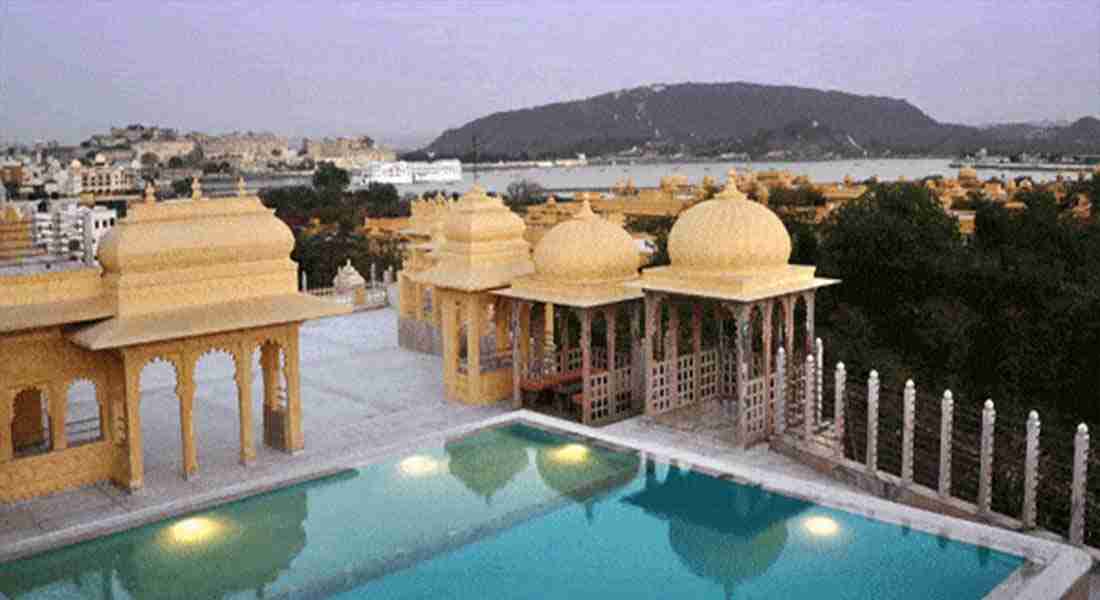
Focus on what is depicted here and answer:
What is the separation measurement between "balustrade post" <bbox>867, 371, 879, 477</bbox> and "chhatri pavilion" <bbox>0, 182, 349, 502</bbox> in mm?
6319

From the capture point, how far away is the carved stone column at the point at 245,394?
11875 millimetres

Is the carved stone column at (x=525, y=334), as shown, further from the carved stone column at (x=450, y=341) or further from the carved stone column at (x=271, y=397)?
the carved stone column at (x=271, y=397)

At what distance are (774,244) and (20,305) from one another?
9042mm

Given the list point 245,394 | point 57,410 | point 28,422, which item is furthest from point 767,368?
point 28,422

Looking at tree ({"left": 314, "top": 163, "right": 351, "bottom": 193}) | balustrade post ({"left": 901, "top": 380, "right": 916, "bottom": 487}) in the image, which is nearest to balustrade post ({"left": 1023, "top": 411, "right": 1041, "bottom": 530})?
balustrade post ({"left": 901, "top": 380, "right": 916, "bottom": 487})

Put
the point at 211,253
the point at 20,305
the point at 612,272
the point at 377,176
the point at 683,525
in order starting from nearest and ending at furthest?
the point at 683,525 → the point at 20,305 → the point at 211,253 → the point at 612,272 → the point at 377,176

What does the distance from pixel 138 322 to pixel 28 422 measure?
3.12 m

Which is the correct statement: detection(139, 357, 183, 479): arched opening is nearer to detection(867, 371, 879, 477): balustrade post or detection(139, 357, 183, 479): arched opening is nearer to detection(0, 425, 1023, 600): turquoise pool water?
detection(0, 425, 1023, 600): turquoise pool water

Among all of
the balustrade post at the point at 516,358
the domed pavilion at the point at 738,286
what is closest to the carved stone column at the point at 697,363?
the domed pavilion at the point at 738,286

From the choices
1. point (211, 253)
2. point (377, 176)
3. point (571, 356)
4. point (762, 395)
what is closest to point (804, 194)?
point (571, 356)

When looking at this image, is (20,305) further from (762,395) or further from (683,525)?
(762,395)

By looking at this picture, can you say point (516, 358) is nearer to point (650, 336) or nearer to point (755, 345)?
point (650, 336)

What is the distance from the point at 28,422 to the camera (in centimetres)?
1289

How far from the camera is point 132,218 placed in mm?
11406
